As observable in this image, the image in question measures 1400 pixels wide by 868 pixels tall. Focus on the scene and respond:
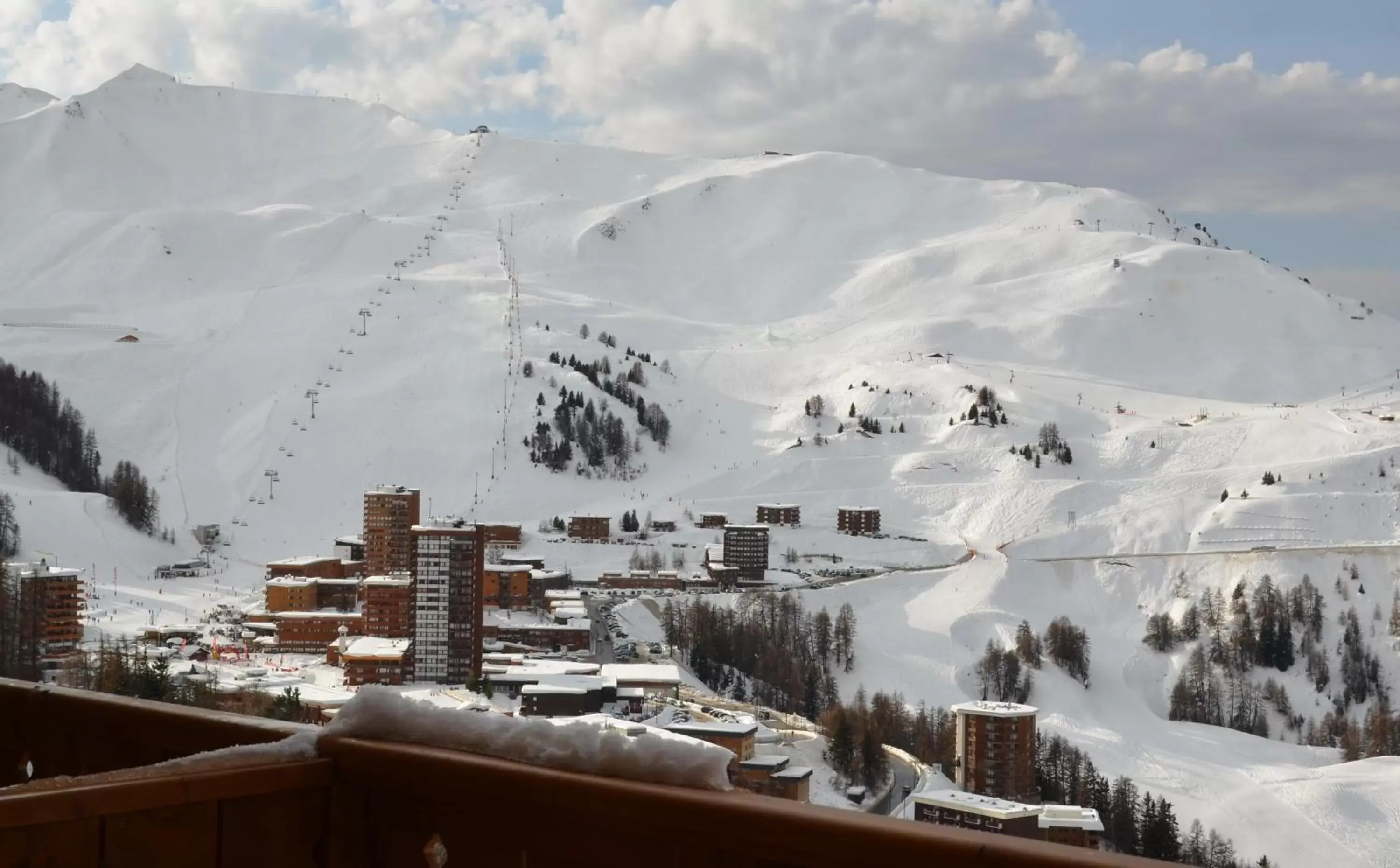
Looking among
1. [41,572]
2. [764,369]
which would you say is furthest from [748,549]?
[764,369]

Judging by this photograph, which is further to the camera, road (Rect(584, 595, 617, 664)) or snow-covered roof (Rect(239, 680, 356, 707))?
road (Rect(584, 595, 617, 664))

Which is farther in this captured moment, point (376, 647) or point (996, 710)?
point (376, 647)

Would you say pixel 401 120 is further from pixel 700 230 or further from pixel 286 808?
pixel 286 808

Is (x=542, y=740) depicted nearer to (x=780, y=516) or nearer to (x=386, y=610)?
(x=386, y=610)

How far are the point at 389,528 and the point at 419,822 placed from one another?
28460mm

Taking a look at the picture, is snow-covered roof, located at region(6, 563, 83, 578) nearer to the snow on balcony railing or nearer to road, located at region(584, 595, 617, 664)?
road, located at region(584, 595, 617, 664)

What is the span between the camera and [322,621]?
25203mm

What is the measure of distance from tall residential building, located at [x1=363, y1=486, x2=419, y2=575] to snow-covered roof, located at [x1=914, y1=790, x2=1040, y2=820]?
54.5 ft

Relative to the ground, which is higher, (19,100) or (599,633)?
(19,100)

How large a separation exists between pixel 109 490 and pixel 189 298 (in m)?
23.8

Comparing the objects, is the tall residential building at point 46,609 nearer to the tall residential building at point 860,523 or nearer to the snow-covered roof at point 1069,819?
the snow-covered roof at point 1069,819

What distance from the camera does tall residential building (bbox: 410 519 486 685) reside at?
72.2ft

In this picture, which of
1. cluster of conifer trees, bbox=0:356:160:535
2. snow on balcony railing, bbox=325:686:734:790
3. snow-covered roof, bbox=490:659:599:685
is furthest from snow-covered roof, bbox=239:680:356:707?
cluster of conifer trees, bbox=0:356:160:535

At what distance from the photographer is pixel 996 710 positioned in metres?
18.5
